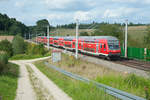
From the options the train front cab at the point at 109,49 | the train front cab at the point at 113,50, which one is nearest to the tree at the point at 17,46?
the train front cab at the point at 109,49

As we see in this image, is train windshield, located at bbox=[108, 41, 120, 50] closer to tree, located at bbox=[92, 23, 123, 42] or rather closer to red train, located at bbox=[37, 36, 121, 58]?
red train, located at bbox=[37, 36, 121, 58]

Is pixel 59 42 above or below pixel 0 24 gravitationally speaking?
below

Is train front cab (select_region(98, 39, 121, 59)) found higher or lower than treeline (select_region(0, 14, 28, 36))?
lower

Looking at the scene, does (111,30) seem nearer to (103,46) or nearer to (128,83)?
(103,46)

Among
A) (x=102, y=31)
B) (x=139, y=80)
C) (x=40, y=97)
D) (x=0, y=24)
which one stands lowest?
(x=40, y=97)

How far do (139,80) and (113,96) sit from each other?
2.77m

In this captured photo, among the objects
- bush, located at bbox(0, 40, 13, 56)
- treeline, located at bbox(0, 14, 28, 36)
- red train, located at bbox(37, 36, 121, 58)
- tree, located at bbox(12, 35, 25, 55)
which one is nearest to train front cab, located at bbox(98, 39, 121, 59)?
red train, located at bbox(37, 36, 121, 58)

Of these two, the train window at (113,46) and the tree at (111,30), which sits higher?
the tree at (111,30)

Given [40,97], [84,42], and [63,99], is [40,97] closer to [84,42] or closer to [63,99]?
[63,99]

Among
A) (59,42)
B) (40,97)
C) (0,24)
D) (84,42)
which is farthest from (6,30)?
(40,97)

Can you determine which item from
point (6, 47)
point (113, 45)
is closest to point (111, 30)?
point (113, 45)

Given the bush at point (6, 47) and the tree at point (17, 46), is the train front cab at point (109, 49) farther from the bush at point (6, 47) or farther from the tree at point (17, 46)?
the tree at point (17, 46)

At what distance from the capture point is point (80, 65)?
2500cm

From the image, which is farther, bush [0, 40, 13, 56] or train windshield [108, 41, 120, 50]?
bush [0, 40, 13, 56]
